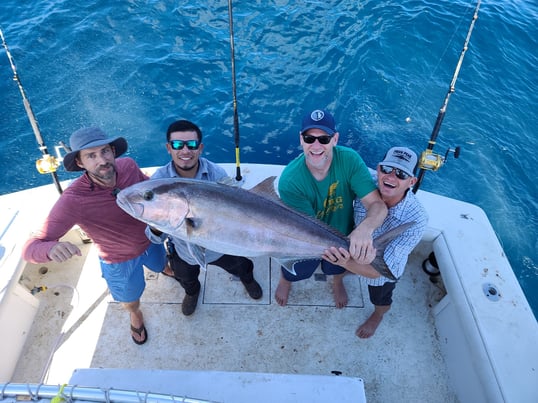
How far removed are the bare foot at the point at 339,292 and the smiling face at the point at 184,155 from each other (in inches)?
76.8

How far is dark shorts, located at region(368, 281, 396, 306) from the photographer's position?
3.06 m

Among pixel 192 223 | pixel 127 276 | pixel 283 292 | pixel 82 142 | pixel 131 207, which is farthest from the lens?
pixel 283 292

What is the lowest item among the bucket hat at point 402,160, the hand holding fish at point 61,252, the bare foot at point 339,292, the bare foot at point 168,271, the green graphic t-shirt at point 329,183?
the bare foot at point 168,271

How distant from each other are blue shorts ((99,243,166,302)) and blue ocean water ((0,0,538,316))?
11.7ft

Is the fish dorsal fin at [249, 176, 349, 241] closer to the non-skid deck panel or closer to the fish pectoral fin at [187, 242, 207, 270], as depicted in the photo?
the fish pectoral fin at [187, 242, 207, 270]

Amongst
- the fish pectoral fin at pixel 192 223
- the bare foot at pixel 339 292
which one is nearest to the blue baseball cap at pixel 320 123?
the fish pectoral fin at pixel 192 223

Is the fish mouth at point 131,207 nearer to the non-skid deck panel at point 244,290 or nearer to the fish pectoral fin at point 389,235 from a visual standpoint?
the fish pectoral fin at point 389,235

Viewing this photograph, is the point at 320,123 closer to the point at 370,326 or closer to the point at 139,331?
the point at 370,326

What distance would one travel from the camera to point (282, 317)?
360 centimetres

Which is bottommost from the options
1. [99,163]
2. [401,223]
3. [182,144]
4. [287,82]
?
[287,82]

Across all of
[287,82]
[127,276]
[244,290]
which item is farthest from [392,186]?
[287,82]

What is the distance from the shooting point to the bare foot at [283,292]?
3656 mm

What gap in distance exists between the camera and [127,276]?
3010 millimetres

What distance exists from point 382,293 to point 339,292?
2.16 ft
